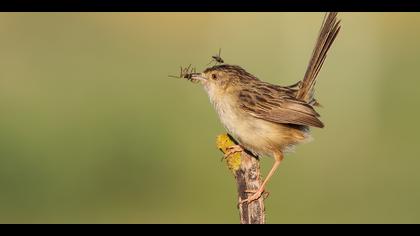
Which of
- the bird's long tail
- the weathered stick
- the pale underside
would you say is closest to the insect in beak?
the pale underside

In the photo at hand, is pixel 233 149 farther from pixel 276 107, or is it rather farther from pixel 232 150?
pixel 276 107

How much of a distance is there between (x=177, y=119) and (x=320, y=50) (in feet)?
15.3

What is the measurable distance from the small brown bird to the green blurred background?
2177 mm

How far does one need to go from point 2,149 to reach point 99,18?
17.7ft

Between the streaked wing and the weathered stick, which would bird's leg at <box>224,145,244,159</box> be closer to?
the weathered stick

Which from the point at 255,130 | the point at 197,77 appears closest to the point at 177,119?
the point at 197,77

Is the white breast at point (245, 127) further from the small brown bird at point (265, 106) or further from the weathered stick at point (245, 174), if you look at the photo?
the weathered stick at point (245, 174)

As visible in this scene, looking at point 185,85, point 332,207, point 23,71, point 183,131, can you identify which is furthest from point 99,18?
point 332,207

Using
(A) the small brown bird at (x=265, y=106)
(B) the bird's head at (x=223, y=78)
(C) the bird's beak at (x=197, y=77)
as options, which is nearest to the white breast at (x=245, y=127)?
(A) the small brown bird at (x=265, y=106)

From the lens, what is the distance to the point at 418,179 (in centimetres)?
973

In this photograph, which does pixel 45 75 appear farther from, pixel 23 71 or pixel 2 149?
pixel 2 149

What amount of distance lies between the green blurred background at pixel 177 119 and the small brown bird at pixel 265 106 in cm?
218

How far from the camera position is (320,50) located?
21.1 ft

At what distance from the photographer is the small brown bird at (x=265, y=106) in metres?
6.07
